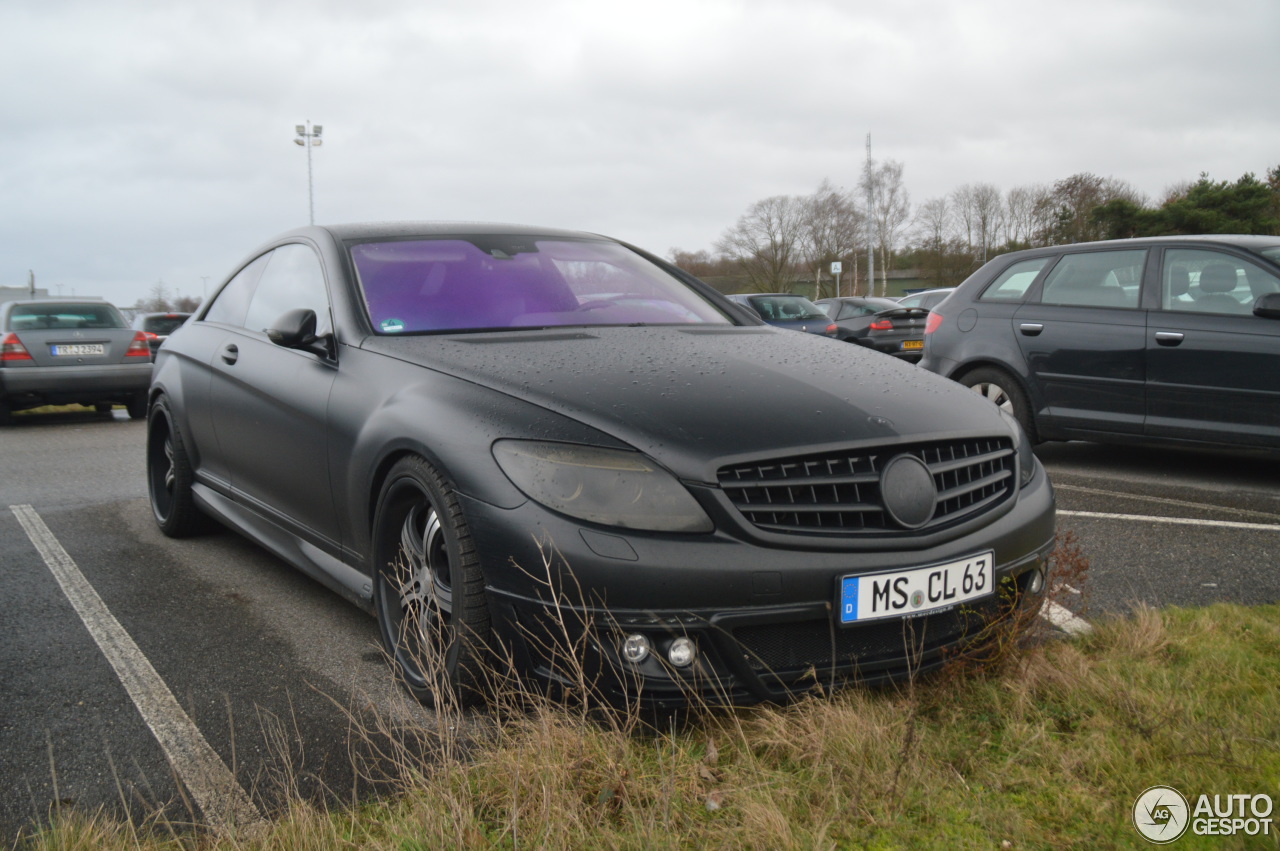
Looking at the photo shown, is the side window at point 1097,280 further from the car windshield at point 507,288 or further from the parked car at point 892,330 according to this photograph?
the parked car at point 892,330

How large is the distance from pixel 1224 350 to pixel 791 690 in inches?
182

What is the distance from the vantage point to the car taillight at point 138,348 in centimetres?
1207

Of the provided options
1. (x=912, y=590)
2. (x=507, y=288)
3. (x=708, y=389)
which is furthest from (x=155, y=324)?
(x=912, y=590)

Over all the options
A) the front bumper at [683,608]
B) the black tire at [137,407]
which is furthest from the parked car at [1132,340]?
the black tire at [137,407]

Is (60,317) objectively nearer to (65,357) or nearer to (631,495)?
(65,357)

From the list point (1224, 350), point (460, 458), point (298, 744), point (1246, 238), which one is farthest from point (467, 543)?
point (1246, 238)

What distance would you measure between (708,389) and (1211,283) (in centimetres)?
461

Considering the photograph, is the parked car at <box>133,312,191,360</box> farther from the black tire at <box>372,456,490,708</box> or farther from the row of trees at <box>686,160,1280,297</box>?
the row of trees at <box>686,160,1280,297</box>

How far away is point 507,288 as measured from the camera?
368cm

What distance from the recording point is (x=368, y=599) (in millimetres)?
3146

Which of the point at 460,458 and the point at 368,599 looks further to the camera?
the point at 368,599

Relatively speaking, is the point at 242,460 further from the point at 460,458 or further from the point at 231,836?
the point at 231,836

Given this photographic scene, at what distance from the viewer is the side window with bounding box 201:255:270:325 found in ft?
14.9

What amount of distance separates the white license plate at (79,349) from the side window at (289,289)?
8.65 m
